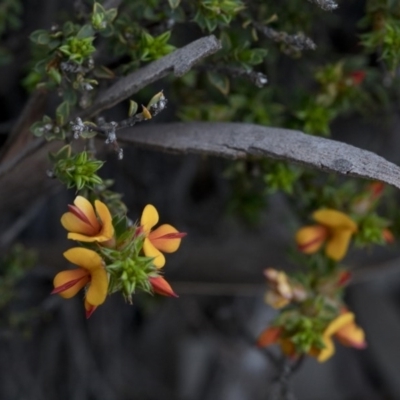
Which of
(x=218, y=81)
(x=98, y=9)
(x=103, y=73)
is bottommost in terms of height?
(x=218, y=81)

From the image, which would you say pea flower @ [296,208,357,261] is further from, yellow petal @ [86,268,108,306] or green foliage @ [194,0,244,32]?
yellow petal @ [86,268,108,306]

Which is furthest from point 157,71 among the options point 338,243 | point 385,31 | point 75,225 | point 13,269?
point 13,269

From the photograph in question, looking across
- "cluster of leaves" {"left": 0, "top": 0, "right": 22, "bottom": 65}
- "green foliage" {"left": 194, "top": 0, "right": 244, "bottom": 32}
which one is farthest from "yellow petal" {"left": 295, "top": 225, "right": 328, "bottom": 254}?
"cluster of leaves" {"left": 0, "top": 0, "right": 22, "bottom": 65}

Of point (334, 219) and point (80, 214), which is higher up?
point (80, 214)

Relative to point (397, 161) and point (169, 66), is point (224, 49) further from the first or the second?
point (397, 161)

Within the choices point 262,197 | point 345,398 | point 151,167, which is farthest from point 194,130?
point 345,398

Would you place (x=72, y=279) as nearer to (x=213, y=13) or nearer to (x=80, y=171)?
(x=80, y=171)

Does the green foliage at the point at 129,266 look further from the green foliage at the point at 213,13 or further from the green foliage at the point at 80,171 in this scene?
the green foliage at the point at 213,13
